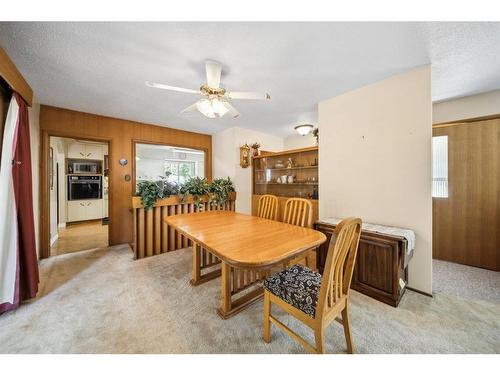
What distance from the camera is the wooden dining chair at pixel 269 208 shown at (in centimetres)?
239

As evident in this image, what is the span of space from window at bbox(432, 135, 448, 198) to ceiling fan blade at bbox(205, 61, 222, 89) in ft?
10.4

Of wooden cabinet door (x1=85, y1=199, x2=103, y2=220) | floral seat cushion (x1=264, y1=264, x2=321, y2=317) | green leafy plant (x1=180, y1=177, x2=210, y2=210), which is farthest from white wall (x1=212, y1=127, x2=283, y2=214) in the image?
wooden cabinet door (x1=85, y1=199, x2=103, y2=220)

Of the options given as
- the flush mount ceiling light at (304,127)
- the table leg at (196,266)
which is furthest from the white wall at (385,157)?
the table leg at (196,266)

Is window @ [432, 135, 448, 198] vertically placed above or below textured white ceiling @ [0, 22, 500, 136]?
below

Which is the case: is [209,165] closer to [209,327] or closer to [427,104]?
[209,327]

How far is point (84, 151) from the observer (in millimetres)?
5090

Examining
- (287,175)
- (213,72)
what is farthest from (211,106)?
(287,175)

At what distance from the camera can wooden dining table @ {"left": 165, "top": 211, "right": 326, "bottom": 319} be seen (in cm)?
102

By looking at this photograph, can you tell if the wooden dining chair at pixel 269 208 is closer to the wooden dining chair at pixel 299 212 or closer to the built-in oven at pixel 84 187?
the wooden dining chair at pixel 299 212

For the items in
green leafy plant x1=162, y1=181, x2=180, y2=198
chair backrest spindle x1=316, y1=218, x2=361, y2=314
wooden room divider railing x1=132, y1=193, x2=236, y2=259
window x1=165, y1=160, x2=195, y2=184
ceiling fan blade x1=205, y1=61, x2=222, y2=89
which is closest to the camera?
chair backrest spindle x1=316, y1=218, x2=361, y2=314

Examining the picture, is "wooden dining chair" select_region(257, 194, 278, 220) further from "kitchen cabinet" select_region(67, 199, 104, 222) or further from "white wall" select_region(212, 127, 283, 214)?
"kitchen cabinet" select_region(67, 199, 104, 222)

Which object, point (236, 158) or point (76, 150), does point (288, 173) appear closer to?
point (236, 158)

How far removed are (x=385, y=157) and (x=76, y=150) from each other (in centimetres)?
704

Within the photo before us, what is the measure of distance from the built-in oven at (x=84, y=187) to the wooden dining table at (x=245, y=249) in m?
4.76
